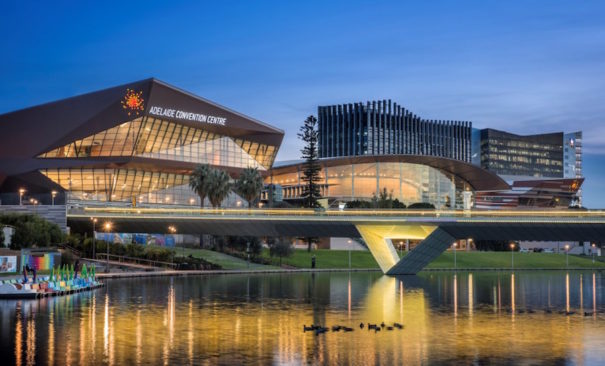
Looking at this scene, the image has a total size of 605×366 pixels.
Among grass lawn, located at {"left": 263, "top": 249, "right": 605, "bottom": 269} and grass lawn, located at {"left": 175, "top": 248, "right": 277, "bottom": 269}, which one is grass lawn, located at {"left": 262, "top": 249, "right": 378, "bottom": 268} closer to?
grass lawn, located at {"left": 263, "top": 249, "right": 605, "bottom": 269}

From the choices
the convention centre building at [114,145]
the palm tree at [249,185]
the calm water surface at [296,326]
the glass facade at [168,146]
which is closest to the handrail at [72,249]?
the convention centre building at [114,145]

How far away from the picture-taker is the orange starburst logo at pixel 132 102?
13512 cm

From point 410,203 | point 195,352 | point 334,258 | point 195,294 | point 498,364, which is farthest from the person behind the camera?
point 410,203

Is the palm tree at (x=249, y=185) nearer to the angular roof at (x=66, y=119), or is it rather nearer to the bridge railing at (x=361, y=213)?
the angular roof at (x=66, y=119)

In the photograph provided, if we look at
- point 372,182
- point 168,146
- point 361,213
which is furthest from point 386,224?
point 372,182

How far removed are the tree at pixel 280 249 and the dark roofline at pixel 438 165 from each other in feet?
176

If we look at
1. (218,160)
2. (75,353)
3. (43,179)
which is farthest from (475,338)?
(218,160)

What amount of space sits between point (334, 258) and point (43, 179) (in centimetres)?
4983

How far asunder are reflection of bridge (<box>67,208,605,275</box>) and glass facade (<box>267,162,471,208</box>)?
7708cm

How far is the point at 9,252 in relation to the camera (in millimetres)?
74750

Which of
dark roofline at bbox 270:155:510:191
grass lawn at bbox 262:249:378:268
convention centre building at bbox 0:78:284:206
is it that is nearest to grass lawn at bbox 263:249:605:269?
grass lawn at bbox 262:249:378:268

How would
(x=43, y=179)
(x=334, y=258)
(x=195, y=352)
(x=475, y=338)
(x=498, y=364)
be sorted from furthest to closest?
(x=43, y=179) < (x=334, y=258) < (x=475, y=338) < (x=195, y=352) < (x=498, y=364)

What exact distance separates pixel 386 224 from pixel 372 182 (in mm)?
85997

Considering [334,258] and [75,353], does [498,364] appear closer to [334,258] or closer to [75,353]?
[75,353]
